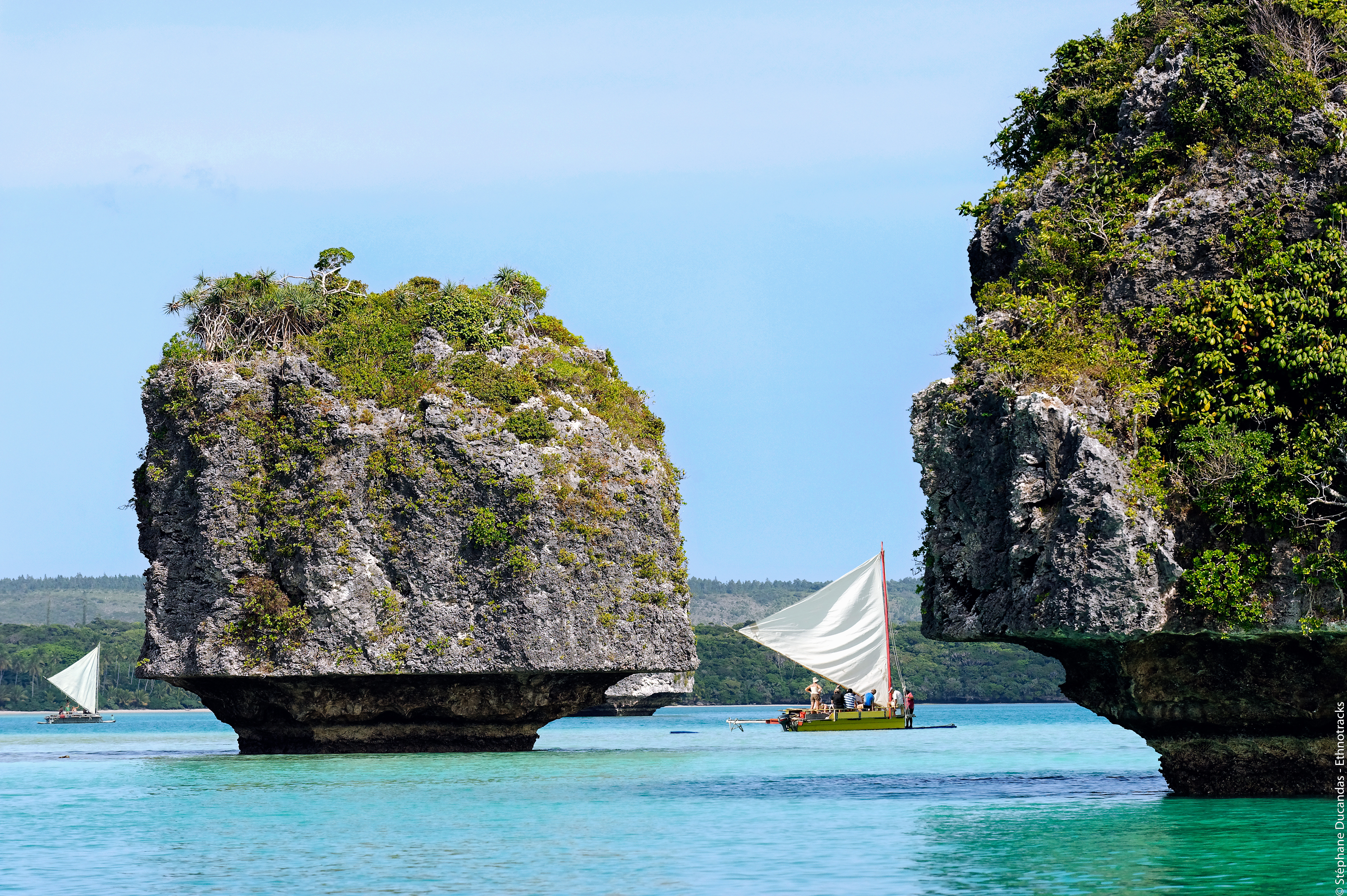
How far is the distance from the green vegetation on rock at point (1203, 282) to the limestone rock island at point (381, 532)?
46.7 ft

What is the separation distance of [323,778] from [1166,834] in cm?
1555

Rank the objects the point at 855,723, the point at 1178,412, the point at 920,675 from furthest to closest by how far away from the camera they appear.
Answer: the point at 920,675 < the point at 855,723 < the point at 1178,412

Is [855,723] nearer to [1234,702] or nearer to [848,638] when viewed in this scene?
[848,638]

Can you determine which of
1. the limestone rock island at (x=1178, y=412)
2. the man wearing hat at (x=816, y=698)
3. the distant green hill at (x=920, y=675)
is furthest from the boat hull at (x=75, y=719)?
the limestone rock island at (x=1178, y=412)

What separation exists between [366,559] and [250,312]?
7.03 metres

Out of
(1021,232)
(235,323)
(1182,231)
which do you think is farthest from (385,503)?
(1182,231)

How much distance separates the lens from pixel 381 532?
32.2 m

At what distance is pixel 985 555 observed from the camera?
18906mm

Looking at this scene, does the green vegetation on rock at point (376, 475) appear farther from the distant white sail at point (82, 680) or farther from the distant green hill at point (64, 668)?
the distant green hill at point (64, 668)

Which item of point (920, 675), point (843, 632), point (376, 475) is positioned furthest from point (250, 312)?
point (920, 675)

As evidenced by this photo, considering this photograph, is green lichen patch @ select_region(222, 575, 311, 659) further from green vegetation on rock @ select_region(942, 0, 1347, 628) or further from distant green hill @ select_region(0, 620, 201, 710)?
distant green hill @ select_region(0, 620, 201, 710)

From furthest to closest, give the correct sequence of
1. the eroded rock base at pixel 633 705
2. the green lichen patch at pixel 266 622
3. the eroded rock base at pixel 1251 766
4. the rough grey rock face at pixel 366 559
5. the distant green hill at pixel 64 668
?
the distant green hill at pixel 64 668 < the eroded rock base at pixel 633 705 < the rough grey rock face at pixel 366 559 < the green lichen patch at pixel 266 622 < the eroded rock base at pixel 1251 766

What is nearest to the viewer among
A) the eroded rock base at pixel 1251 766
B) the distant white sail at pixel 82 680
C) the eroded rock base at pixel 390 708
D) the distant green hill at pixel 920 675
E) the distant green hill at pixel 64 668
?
the eroded rock base at pixel 1251 766

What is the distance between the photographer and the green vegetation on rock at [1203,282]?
16.8m
